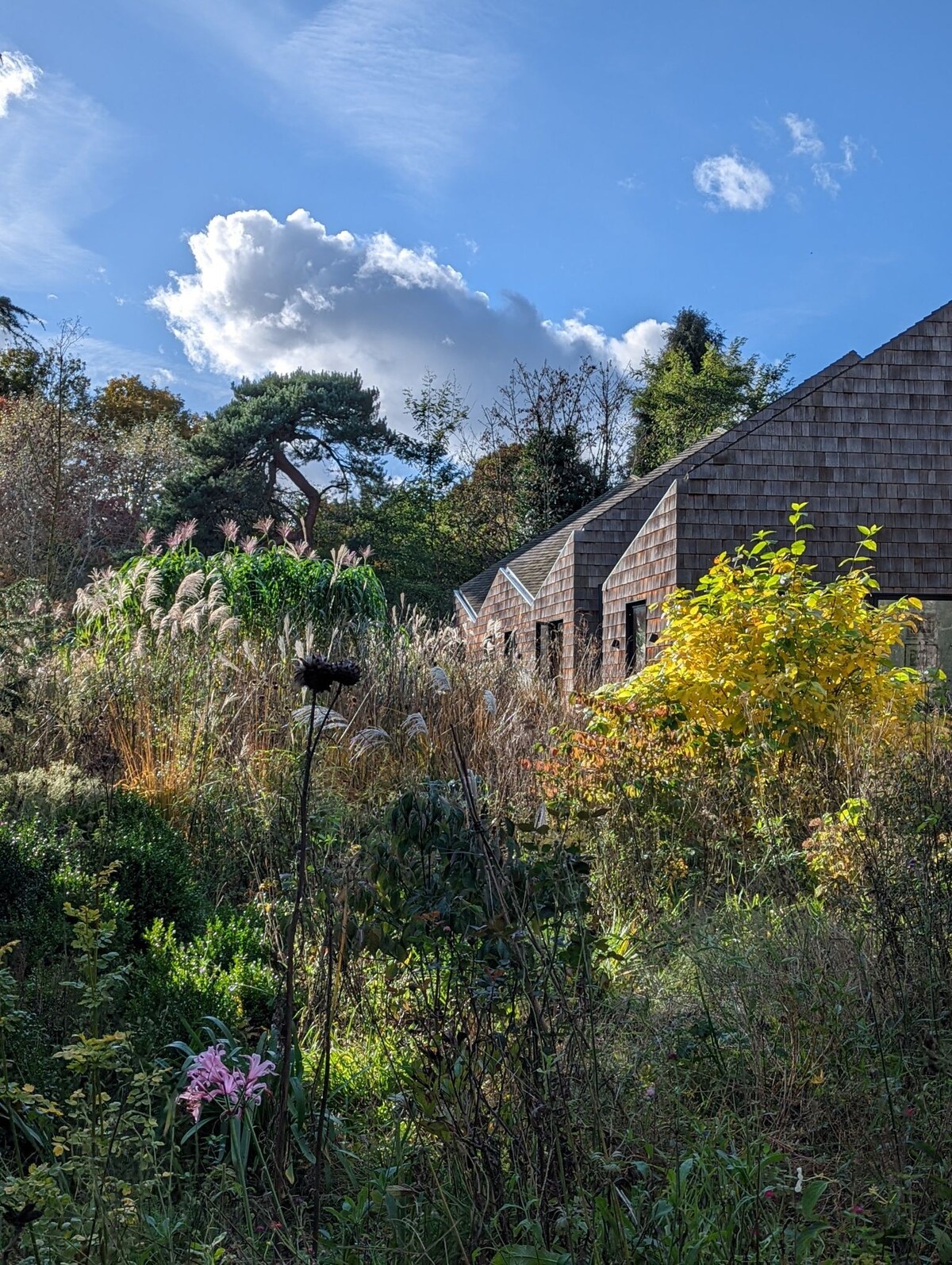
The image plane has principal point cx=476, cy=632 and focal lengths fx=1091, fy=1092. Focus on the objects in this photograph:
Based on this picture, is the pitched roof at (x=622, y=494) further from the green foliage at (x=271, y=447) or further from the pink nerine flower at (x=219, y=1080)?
the pink nerine flower at (x=219, y=1080)

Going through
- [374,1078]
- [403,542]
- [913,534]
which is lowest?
[374,1078]

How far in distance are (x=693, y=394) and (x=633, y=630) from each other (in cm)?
1972

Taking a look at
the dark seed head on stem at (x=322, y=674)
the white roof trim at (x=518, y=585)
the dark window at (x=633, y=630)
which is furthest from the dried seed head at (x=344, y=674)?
the white roof trim at (x=518, y=585)

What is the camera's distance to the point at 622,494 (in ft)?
65.0

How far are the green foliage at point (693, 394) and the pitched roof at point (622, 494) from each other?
7753 millimetres

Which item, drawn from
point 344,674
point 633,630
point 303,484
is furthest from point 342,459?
point 344,674

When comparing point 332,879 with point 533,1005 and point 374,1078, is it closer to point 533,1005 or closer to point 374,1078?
point 374,1078

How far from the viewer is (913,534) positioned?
1336cm

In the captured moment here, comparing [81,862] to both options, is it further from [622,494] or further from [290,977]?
[622,494]

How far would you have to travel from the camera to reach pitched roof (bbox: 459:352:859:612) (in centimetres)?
1334

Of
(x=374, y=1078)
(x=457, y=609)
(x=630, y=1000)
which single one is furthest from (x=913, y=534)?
(x=457, y=609)

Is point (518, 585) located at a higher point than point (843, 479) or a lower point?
lower

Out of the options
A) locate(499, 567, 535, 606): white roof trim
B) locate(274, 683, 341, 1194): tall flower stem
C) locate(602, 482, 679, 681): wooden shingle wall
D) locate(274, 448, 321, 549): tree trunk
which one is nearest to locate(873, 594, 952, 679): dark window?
locate(602, 482, 679, 681): wooden shingle wall

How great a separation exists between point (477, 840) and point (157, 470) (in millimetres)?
26713
